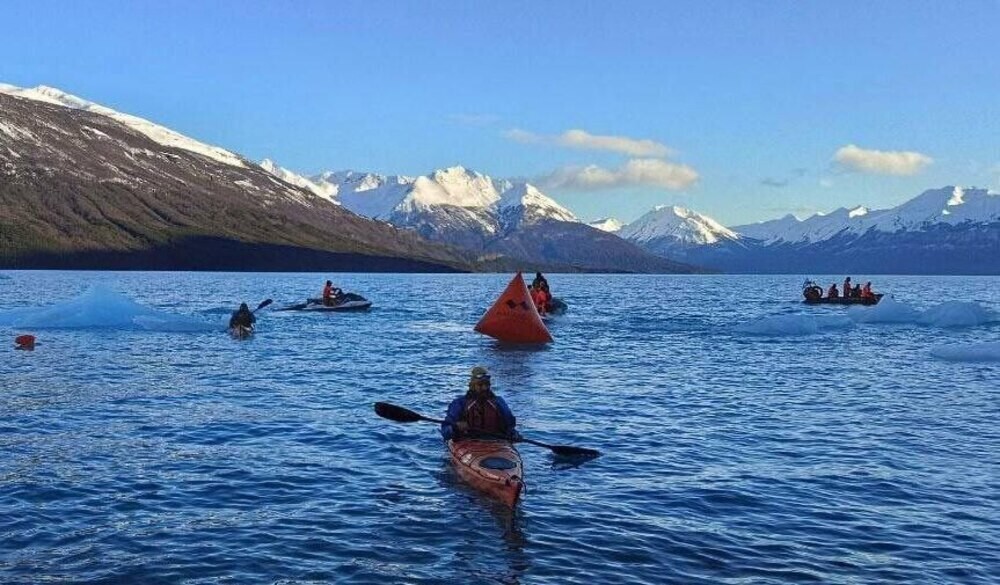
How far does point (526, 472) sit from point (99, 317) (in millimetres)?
44433

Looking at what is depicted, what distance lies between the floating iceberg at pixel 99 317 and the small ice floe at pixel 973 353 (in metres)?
42.3

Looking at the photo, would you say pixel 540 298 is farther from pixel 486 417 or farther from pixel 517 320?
pixel 486 417

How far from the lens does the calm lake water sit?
13.9m

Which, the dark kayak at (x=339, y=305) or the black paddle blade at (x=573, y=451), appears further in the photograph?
the dark kayak at (x=339, y=305)

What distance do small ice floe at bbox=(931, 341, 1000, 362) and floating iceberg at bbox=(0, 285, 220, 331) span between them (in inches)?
1665

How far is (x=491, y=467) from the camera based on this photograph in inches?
704

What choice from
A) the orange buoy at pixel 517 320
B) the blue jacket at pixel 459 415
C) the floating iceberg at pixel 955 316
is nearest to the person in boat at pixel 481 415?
the blue jacket at pixel 459 415

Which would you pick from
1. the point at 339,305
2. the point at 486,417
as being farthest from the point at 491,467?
the point at 339,305

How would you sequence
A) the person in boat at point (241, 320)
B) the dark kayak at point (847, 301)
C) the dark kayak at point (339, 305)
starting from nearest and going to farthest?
1. the person in boat at point (241, 320)
2. the dark kayak at point (339, 305)
3. the dark kayak at point (847, 301)

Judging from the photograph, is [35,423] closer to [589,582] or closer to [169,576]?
[169,576]

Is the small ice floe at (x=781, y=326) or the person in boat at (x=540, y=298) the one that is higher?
the person in boat at (x=540, y=298)

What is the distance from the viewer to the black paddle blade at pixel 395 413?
22953mm

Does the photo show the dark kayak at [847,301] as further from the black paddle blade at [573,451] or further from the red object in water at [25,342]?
the black paddle blade at [573,451]

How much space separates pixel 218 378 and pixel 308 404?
7322 mm
